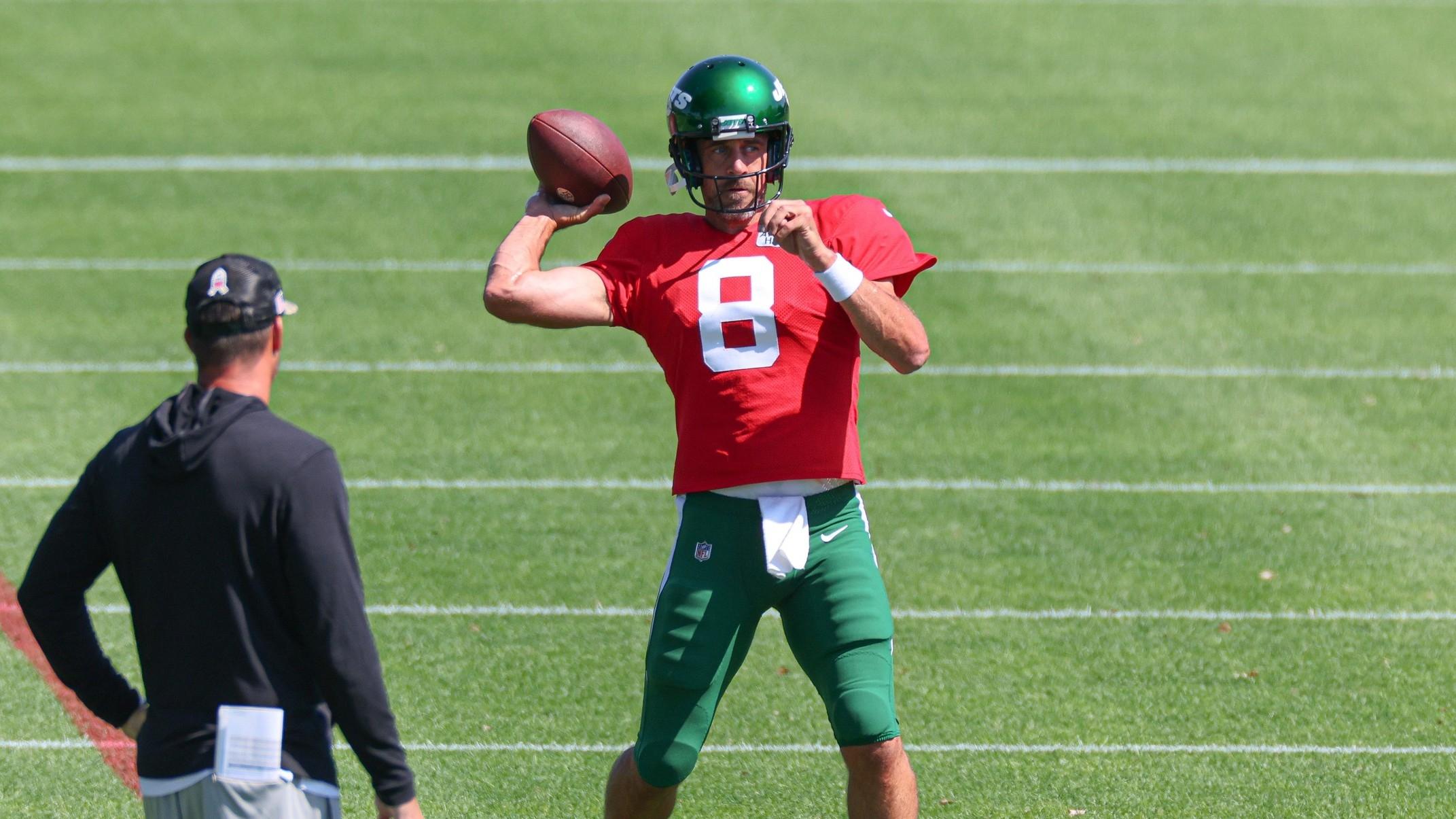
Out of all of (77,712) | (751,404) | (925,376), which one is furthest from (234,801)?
(925,376)

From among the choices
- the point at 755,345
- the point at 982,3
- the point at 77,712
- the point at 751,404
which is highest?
the point at 982,3

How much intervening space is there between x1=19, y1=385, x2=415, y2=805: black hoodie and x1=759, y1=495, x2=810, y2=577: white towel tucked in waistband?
49.4 inches

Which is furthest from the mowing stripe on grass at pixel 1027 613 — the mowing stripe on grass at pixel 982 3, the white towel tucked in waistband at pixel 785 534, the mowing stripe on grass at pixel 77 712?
the mowing stripe on grass at pixel 982 3

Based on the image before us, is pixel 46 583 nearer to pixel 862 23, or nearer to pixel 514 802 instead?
pixel 514 802

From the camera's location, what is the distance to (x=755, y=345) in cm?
444

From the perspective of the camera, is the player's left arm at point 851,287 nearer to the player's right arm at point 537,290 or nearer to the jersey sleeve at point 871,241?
the jersey sleeve at point 871,241

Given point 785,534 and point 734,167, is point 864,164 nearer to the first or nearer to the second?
point 734,167

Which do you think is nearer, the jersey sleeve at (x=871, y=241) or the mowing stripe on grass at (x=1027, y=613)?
the jersey sleeve at (x=871, y=241)

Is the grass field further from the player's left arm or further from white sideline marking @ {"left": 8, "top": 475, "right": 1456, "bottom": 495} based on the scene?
the player's left arm

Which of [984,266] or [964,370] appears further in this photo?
[984,266]

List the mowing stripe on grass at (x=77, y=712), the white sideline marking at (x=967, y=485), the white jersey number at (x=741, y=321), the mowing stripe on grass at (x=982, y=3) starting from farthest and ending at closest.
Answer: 1. the mowing stripe on grass at (x=982, y=3)
2. the white sideline marking at (x=967, y=485)
3. the mowing stripe on grass at (x=77, y=712)
4. the white jersey number at (x=741, y=321)

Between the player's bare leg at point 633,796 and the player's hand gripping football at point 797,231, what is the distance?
1.35 meters

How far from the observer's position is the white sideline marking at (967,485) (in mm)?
8023

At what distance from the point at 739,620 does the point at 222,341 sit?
1.61 m
